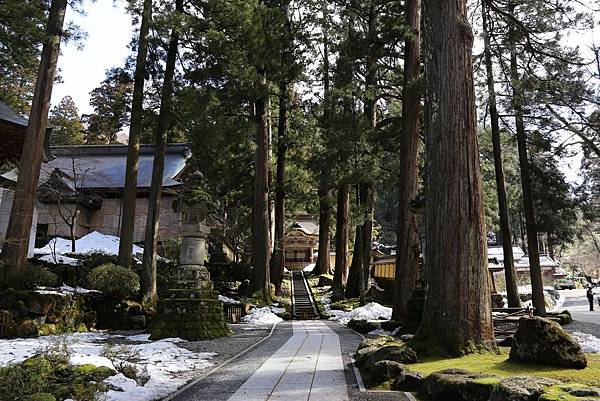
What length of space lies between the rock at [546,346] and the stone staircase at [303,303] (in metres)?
12.8

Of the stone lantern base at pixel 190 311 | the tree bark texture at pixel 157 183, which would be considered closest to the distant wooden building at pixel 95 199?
the tree bark texture at pixel 157 183

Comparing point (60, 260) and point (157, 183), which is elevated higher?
point (157, 183)

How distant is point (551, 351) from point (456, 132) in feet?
8.89

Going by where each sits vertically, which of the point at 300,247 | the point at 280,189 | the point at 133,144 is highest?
the point at 133,144

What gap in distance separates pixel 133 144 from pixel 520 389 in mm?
12755

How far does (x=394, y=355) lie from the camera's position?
4.90m

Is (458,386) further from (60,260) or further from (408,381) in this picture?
(60,260)

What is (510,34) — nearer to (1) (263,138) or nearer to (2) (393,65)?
(2) (393,65)

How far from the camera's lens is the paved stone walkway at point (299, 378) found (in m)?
4.00

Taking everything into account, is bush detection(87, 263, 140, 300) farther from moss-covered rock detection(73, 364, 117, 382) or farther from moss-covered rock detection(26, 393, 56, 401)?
moss-covered rock detection(26, 393, 56, 401)

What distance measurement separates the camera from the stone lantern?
31.2ft

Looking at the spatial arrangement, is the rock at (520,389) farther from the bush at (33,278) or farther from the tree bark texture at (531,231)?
the tree bark texture at (531,231)

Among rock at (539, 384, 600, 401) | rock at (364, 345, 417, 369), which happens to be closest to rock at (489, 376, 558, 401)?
rock at (539, 384, 600, 401)

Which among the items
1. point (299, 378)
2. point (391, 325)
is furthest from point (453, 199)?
point (391, 325)
